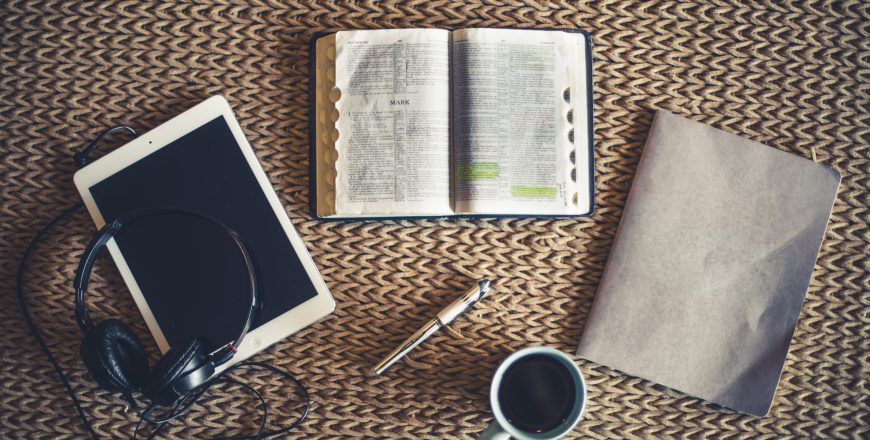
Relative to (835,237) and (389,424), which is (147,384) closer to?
(389,424)

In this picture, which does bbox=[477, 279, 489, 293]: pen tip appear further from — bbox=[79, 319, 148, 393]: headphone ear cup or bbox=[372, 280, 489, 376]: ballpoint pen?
bbox=[79, 319, 148, 393]: headphone ear cup

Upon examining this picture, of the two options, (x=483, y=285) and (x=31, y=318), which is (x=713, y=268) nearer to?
(x=483, y=285)

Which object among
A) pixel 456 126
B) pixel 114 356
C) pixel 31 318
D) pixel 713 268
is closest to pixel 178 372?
pixel 114 356

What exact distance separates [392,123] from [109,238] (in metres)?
0.30

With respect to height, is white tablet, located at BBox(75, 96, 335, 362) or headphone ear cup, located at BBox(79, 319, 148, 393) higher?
white tablet, located at BBox(75, 96, 335, 362)

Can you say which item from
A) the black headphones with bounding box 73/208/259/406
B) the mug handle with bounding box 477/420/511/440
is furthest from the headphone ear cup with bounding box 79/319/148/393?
the mug handle with bounding box 477/420/511/440

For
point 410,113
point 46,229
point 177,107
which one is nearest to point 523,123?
point 410,113

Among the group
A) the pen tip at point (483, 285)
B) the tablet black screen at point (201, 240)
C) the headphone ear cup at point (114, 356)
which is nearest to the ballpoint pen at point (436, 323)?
the pen tip at point (483, 285)

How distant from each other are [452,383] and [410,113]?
28 cm

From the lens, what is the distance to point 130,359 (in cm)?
54

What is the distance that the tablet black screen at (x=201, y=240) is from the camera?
1.85 feet

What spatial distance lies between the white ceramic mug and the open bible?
15cm

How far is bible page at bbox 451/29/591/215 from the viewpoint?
1.87 ft

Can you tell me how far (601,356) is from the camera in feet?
1.85
